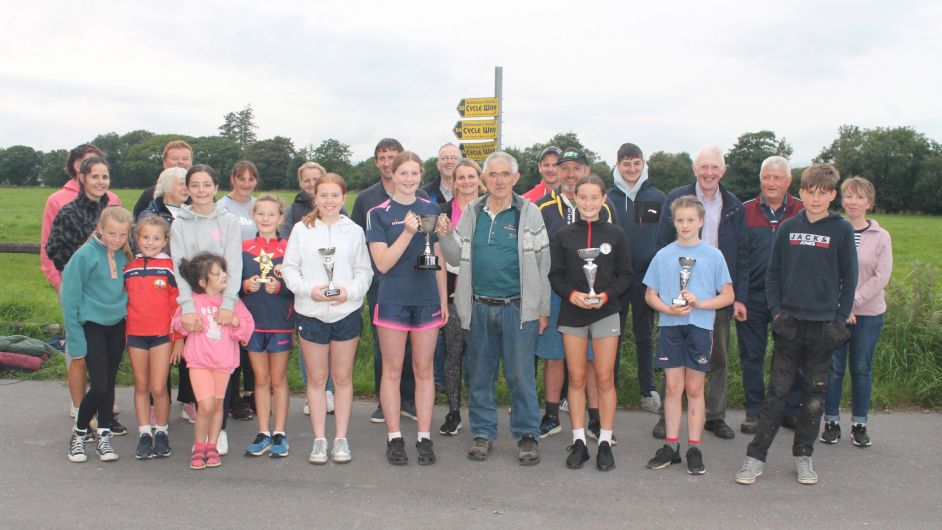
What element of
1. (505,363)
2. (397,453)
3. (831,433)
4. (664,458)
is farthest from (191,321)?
(831,433)

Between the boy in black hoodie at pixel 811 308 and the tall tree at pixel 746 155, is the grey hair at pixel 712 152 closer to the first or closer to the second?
the boy in black hoodie at pixel 811 308

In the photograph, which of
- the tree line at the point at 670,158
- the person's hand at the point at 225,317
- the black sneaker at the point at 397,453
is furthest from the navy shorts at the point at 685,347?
the tree line at the point at 670,158

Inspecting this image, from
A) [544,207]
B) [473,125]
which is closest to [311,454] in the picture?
[544,207]

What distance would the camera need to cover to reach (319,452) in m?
5.05

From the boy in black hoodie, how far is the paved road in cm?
30

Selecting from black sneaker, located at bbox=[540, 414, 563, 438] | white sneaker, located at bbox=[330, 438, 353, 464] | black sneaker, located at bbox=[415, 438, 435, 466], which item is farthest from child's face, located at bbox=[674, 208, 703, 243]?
white sneaker, located at bbox=[330, 438, 353, 464]

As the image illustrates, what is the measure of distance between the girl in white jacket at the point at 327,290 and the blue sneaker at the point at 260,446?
386 mm

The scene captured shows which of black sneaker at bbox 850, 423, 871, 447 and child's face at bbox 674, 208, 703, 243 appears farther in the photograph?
black sneaker at bbox 850, 423, 871, 447

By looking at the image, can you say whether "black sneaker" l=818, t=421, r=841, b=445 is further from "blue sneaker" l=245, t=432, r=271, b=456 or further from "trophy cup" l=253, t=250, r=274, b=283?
"trophy cup" l=253, t=250, r=274, b=283

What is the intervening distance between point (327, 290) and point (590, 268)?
1735 mm

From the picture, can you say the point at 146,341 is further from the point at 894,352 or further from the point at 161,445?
the point at 894,352

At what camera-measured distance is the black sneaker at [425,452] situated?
504 centimetres

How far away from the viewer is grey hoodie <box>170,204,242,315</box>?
17.0 feet

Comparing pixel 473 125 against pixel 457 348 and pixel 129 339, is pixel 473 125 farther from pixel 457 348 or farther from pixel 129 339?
pixel 129 339
